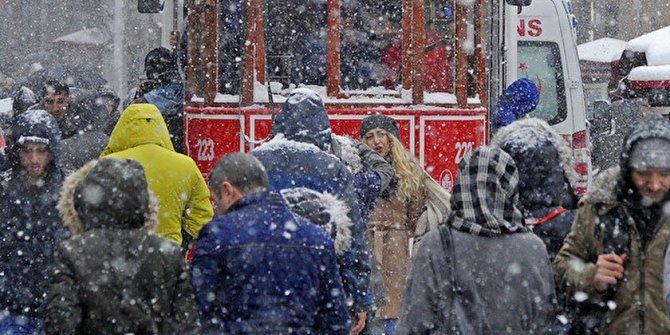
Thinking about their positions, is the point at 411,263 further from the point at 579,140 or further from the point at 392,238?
the point at 579,140

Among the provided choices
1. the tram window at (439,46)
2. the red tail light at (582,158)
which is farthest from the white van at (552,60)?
the tram window at (439,46)

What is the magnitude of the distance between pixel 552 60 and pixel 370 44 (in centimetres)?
412

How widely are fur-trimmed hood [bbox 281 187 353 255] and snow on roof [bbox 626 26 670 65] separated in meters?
10.6

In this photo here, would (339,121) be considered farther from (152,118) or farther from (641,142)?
(641,142)

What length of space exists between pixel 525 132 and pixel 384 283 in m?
2.25

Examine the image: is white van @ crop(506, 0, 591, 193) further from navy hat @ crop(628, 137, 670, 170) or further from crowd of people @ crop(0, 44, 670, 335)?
navy hat @ crop(628, 137, 670, 170)

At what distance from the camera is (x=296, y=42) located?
10023mm

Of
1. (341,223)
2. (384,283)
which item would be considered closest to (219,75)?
(384,283)

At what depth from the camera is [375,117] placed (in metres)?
7.73

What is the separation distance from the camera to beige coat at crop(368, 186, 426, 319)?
24.7 ft

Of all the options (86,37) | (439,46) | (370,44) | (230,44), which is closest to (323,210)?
(230,44)

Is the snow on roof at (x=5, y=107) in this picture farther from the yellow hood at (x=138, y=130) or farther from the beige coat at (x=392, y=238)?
the yellow hood at (x=138, y=130)

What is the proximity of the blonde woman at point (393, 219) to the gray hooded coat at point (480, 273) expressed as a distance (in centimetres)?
278

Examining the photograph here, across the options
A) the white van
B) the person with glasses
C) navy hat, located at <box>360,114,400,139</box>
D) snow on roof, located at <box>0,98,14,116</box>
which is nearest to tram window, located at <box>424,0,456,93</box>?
navy hat, located at <box>360,114,400,139</box>
